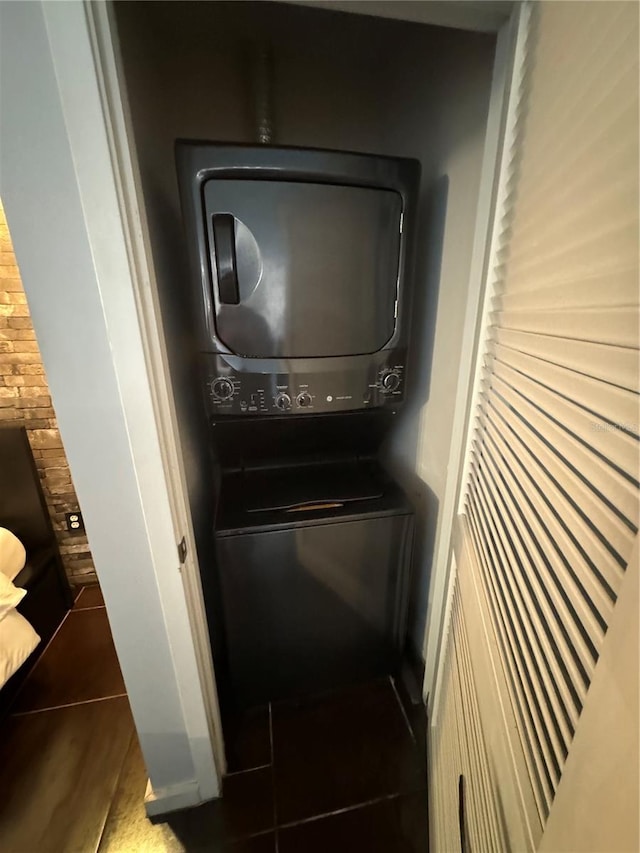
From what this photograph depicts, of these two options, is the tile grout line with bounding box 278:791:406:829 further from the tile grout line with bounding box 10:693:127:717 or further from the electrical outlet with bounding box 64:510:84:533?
the electrical outlet with bounding box 64:510:84:533

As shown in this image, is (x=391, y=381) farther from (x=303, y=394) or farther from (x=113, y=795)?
(x=113, y=795)

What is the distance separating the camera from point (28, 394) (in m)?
1.71

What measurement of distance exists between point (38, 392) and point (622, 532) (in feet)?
6.76

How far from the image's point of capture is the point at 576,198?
499 mm

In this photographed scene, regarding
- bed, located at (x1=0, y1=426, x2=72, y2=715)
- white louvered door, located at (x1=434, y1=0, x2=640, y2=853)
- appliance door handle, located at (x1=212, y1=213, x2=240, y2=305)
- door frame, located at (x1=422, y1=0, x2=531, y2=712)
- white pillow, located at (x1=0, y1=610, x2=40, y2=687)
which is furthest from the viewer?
bed, located at (x1=0, y1=426, x2=72, y2=715)

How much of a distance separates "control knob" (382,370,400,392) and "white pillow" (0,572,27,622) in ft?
4.82

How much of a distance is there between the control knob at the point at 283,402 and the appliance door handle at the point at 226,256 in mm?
263

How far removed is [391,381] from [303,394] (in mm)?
258

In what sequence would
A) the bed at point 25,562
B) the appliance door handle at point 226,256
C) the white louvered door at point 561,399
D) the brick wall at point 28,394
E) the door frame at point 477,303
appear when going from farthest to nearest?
the brick wall at point 28,394 → the bed at point 25,562 → the appliance door handle at point 226,256 → the door frame at point 477,303 → the white louvered door at point 561,399

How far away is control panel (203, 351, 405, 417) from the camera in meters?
1.01

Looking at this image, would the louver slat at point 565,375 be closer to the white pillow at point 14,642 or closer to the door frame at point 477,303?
the door frame at point 477,303

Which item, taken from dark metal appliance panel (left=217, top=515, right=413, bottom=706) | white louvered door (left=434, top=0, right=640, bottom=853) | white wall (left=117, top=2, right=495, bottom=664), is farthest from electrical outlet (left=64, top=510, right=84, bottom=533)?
white louvered door (left=434, top=0, right=640, bottom=853)

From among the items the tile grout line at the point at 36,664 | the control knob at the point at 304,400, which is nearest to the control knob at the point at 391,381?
the control knob at the point at 304,400

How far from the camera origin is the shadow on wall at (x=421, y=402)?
3.80 ft
